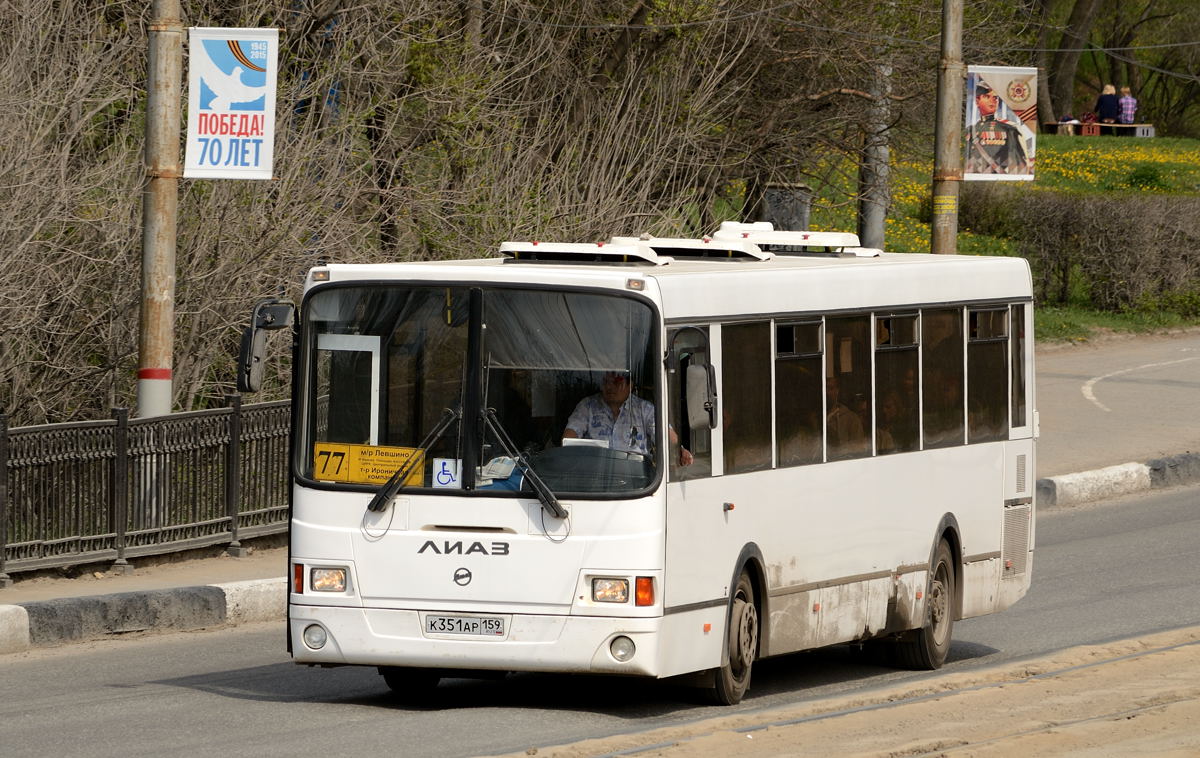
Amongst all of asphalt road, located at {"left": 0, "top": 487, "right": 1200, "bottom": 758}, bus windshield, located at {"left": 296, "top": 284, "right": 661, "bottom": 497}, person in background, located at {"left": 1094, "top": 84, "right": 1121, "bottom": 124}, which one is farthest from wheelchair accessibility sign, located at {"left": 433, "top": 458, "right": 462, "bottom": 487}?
person in background, located at {"left": 1094, "top": 84, "right": 1121, "bottom": 124}

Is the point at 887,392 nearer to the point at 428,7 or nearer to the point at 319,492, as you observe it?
the point at 319,492

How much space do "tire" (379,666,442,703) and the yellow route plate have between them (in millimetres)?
1088

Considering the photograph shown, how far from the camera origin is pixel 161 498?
563 inches

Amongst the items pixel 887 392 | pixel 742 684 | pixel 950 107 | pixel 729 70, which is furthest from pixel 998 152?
pixel 742 684

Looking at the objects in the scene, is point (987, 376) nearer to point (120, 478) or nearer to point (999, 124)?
point (120, 478)

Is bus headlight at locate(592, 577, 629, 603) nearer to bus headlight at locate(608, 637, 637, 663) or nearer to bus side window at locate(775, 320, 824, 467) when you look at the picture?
bus headlight at locate(608, 637, 637, 663)

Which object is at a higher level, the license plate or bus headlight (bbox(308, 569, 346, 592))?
bus headlight (bbox(308, 569, 346, 592))

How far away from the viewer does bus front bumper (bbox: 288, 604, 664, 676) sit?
8.79m

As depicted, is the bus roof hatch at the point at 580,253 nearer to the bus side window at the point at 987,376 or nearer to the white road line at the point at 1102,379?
the bus side window at the point at 987,376

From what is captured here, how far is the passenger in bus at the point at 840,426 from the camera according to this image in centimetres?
1053

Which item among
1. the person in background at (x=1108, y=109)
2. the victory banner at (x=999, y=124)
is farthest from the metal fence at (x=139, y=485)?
the person in background at (x=1108, y=109)

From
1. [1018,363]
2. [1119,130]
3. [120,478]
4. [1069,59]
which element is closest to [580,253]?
[1018,363]

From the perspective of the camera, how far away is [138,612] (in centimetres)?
1225

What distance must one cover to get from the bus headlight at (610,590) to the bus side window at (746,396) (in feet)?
3.36
